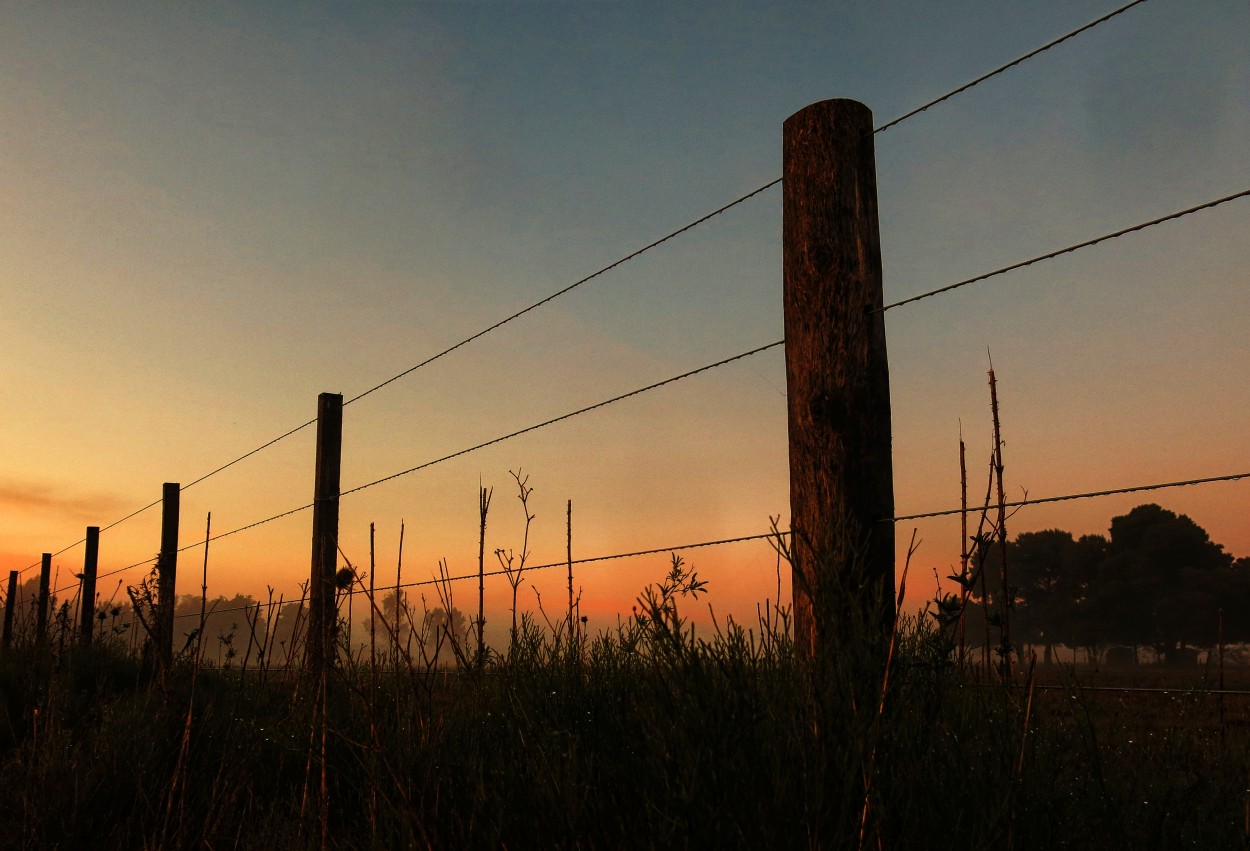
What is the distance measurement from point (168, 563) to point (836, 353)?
33.0 feet


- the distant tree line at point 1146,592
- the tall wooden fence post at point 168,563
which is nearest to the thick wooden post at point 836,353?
the tall wooden fence post at point 168,563

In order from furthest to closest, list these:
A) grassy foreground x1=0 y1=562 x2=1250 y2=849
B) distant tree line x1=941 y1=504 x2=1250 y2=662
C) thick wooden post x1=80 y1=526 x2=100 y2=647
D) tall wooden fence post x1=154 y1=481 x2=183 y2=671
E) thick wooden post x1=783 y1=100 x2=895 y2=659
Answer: distant tree line x1=941 y1=504 x2=1250 y2=662 → thick wooden post x1=80 y1=526 x2=100 y2=647 → tall wooden fence post x1=154 y1=481 x2=183 y2=671 → thick wooden post x1=783 y1=100 x2=895 y2=659 → grassy foreground x1=0 y1=562 x2=1250 y2=849

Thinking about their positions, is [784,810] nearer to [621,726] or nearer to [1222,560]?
[621,726]

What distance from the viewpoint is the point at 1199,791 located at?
3.15m

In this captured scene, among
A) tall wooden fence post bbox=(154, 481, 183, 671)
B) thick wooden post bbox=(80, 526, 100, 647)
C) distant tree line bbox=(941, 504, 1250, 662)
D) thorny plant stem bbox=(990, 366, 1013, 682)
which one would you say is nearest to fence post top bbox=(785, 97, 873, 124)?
thorny plant stem bbox=(990, 366, 1013, 682)

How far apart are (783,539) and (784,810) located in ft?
2.63

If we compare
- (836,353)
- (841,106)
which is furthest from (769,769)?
(841,106)

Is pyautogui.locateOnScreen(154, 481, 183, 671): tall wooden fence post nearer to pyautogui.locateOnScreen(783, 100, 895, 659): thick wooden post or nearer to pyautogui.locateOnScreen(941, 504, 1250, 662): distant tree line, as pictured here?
pyautogui.locateOnScreen(783, 100, 895, 659): thick wooden post

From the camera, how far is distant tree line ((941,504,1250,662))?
6106cm

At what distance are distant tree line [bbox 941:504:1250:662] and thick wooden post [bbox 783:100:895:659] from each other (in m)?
61.1

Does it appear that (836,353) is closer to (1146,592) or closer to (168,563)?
(168,563)

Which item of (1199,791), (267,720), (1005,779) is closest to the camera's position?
(1005,779)

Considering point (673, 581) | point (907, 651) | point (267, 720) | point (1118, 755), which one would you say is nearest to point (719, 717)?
point (907, 651)

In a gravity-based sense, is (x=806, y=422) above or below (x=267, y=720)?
above
